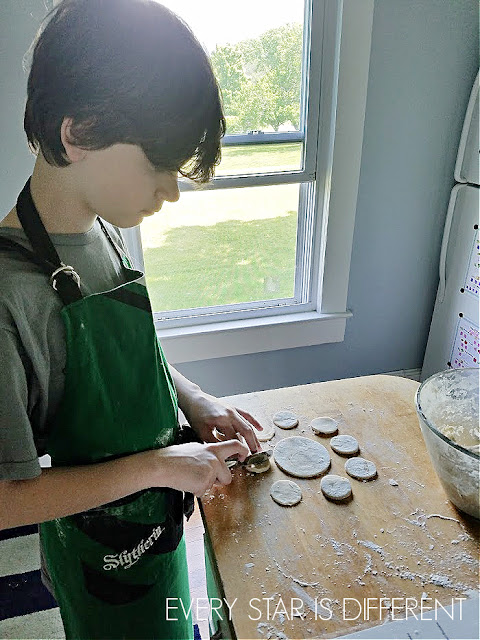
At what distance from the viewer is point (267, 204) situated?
1.63 metres

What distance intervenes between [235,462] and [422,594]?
33cm

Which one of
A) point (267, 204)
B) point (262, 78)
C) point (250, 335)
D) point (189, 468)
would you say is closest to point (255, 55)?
point (262, 78)

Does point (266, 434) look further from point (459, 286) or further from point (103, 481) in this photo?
point (459, 286)

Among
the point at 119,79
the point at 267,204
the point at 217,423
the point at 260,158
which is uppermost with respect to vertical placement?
the point at 119,79

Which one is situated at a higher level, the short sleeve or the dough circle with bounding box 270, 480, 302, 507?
the short sleeve

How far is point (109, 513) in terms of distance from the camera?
71 centimetres

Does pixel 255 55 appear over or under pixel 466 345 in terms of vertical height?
over

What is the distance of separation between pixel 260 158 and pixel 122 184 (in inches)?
39.7

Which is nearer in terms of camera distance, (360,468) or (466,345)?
(360,468)

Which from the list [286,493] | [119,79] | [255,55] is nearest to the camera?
[119,79]

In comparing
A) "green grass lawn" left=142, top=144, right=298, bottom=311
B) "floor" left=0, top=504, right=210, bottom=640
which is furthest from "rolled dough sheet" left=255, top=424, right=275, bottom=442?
"green grass lawn" left=142, top=144, right=298, bottom=311

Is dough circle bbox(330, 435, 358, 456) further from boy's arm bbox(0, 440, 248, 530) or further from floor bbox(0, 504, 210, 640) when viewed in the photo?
floor bbox(0, 504, 210, 640)

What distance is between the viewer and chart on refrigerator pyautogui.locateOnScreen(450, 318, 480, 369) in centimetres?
169

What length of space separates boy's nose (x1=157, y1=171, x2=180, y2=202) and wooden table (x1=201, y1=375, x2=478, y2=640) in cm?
46
